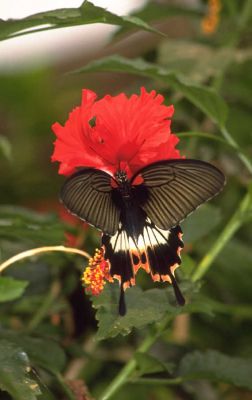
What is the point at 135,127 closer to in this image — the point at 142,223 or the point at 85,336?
the point at 142,223

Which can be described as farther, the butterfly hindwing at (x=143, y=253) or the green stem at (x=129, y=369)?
the green stem at (x=129, y=369)

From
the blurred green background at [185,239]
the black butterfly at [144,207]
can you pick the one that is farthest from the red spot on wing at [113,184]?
the blurred green background at [185,239]

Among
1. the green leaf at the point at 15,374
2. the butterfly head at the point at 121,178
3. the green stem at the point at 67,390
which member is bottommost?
the green stem at the point at 67,390

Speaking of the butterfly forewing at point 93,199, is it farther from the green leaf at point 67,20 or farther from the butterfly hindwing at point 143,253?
the green leaf at point 67,20

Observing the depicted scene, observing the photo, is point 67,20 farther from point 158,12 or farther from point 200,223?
point 158,12

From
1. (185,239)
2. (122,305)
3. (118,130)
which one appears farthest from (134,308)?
(185,239)

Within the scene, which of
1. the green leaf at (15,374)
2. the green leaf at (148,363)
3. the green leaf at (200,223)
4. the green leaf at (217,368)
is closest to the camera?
the green leaf at (15,374)
